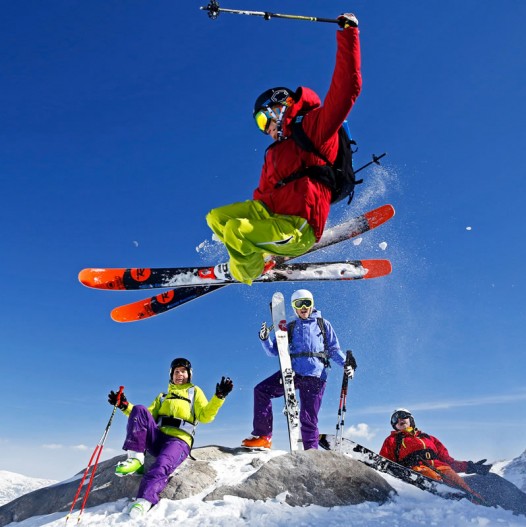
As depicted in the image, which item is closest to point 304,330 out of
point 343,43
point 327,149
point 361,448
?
point 361,448

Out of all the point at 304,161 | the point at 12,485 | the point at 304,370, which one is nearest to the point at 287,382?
the point at 304,370

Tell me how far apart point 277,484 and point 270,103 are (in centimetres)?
382

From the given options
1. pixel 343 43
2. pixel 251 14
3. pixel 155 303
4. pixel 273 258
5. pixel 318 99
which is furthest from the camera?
pixel 155 303

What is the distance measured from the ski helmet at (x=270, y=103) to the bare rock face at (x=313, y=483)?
3542 millimetres

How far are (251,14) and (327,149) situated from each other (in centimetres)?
143

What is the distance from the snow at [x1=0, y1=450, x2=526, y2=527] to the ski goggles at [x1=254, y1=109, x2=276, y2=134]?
364 centimetres

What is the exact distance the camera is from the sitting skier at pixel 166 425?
4578 mm

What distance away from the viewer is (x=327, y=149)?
4.40m

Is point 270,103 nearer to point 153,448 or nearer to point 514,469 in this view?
point 153,448

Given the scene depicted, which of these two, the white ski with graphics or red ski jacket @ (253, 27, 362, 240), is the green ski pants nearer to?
red ski jacket @ (253, 27, 362, 240)

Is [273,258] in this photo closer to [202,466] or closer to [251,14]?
[202,466]

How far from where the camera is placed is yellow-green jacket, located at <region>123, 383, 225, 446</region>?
5.29 meters

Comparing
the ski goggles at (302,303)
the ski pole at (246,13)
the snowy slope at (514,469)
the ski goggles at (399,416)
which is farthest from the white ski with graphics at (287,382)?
the snowy slope at (514,469)

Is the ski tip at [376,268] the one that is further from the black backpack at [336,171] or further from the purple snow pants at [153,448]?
the purple snow pants at [153,448]
